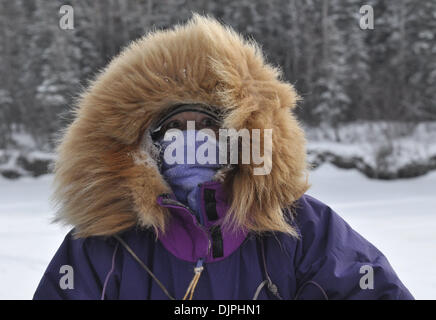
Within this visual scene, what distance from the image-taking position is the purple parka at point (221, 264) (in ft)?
5.36

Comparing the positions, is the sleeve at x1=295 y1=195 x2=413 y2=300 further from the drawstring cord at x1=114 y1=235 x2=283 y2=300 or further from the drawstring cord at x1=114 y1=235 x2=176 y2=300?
the drawstring cord at x1=114 y1=235 x2=176 y2=300

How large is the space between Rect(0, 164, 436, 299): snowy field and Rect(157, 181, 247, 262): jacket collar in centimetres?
49

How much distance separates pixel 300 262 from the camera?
66.0 inches

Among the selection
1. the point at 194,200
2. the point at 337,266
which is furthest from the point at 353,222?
the point at 194,200

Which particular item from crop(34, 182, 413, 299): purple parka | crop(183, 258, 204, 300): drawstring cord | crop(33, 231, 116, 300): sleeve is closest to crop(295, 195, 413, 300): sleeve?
crop(34, 182, 413, 299): purple parka

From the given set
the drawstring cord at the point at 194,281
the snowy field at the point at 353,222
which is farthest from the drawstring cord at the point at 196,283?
the snowy field at the point at 353,222

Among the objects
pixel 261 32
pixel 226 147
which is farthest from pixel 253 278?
pixel 261 32

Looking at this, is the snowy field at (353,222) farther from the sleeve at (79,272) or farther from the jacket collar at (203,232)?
the jacket collar at (203,232)

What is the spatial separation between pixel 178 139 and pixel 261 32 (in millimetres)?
19657

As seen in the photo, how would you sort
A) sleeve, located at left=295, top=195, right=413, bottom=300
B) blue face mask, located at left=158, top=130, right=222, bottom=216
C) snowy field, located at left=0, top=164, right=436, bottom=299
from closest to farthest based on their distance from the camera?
sleeve, located at left=295, top=195, right=413, bottom=300 → blue face mask, located at left=158, top=130, right=222, bottom=216 → snowy field, located at left=0, top=164, right=436, bottom=299

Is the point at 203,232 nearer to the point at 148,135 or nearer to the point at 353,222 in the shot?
the point at 148,135

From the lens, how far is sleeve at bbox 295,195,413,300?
162 cm

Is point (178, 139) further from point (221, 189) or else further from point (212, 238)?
point (212, 238)
